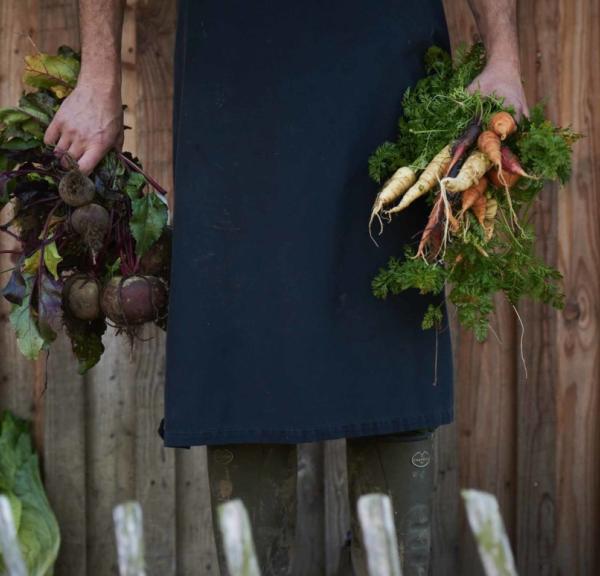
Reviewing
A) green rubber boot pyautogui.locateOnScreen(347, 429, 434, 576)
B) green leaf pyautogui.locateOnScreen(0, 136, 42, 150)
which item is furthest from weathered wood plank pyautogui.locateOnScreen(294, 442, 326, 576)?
green leaf pyautogui.locateOnScreen(0, 136, 42, 150)

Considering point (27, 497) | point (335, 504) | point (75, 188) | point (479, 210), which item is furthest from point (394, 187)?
point (27, 497)

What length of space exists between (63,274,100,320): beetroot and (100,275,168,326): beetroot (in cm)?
2

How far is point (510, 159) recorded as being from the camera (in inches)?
74.2

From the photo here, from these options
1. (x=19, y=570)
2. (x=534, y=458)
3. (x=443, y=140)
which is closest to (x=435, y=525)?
(x=534, y=458)

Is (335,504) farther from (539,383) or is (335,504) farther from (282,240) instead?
(282,240)

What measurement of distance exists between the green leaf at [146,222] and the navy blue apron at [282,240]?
0.26ft

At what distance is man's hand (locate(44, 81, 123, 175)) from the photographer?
2072 millimetres

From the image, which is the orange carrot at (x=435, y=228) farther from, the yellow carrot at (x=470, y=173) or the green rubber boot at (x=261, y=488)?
the green rubber boot at (x=261, y=488)

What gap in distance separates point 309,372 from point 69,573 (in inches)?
58.2

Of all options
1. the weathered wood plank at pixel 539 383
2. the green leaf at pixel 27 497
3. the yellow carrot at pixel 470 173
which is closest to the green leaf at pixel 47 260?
the yellow carrot at pixel 470 173

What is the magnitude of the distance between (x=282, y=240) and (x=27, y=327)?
21.7 inches

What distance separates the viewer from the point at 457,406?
10.1 ft

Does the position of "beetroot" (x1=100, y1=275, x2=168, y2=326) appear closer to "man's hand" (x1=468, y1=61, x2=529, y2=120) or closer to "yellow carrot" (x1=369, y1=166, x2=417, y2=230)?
"yellow carrot" (x1=369, y1=166, x2=417, y2=230)

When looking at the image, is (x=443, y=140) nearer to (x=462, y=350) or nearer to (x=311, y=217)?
(x=311, y=217)
